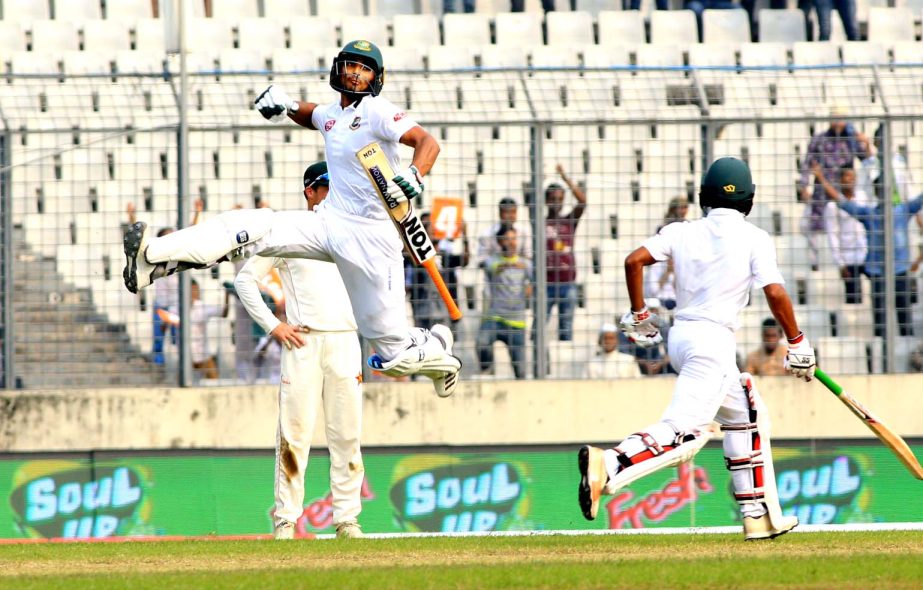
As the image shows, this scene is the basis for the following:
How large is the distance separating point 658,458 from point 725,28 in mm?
13400

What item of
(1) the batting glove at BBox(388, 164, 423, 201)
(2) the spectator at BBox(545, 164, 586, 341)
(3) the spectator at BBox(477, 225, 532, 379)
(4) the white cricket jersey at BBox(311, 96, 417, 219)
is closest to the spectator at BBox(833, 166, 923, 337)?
(2) the spectator at BBox(545, 164, 586, 341)

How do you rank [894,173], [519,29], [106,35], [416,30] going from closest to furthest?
1. [894,173]
2. [106,35]
3. [416,30]
4. [519,29]

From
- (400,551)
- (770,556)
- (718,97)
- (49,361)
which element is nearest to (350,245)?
(400,551)

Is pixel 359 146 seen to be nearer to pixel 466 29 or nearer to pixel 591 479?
pixel 591 479

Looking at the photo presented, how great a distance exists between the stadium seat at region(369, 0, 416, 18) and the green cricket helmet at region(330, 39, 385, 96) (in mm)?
12205

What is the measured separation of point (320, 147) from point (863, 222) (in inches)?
207

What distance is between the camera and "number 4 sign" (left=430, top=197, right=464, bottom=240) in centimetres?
1295

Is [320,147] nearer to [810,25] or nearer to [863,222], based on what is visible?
[863,222]

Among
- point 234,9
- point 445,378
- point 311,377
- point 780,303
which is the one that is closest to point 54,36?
point 234,9

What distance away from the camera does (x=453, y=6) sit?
2069 centimetres

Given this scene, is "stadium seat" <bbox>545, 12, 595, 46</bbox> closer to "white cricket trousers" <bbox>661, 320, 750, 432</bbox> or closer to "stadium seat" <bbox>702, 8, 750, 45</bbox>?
"stadium seat" <bbox>702, 8, 750, 45</bbox>

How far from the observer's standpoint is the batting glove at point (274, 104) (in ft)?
29.7

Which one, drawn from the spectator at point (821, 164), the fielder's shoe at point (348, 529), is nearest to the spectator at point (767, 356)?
the spectator at point (821, 164)

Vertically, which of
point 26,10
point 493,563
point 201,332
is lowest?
point 493,563
